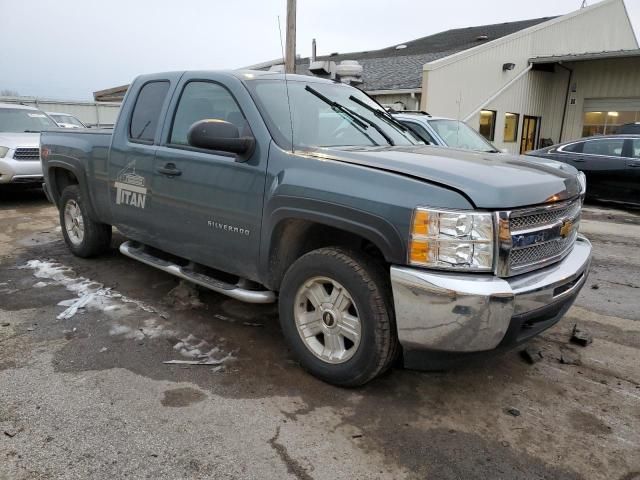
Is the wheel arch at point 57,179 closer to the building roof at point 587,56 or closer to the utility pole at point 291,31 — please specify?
the utility pole at point 291,31

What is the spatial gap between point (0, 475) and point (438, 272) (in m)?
2.27

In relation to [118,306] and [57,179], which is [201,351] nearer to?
[118,306]

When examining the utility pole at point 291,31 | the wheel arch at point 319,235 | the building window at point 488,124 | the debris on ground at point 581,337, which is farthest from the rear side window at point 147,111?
the building window at point 488,124

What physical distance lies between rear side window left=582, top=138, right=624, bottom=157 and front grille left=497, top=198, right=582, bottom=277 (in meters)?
8.18

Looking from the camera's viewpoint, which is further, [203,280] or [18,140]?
[18,140]

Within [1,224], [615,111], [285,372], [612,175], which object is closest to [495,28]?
[615,111]

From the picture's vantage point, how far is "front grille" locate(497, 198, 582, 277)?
8.50ft

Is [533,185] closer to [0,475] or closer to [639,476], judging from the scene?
[639,476]

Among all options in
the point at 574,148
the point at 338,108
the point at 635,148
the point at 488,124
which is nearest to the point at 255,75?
the point at 338,108

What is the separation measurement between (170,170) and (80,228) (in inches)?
87.7

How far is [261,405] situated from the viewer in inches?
115

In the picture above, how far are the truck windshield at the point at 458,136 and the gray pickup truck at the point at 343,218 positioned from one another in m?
3.78

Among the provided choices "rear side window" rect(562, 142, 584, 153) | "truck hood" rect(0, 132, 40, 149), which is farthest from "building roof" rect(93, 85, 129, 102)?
"rear side window" rect(562, 142, 584, 153)

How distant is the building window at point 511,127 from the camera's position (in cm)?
1903
